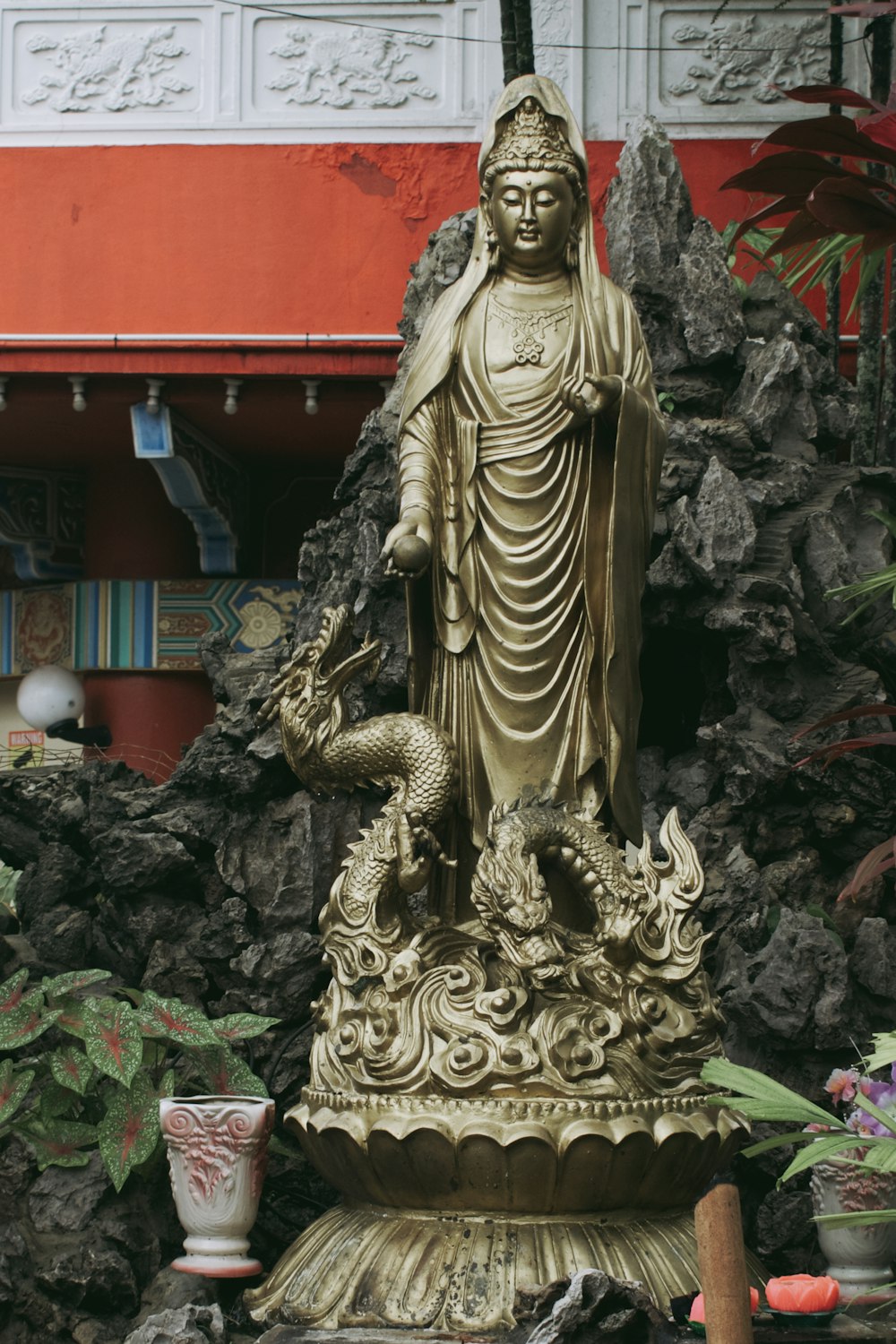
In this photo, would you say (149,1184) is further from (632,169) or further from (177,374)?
(632,169)

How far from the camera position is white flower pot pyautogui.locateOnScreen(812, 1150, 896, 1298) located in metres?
5.29

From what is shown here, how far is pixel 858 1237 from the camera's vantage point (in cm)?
529

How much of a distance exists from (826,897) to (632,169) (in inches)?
124

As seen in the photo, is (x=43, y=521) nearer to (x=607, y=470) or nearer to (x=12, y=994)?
(x=12, y=994)

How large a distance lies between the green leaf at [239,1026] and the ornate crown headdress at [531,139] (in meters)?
2.87

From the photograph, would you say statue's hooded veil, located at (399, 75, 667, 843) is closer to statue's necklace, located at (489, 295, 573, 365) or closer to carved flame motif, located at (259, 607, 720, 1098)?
statue's necklace, located at (489, 295, 573, 365)

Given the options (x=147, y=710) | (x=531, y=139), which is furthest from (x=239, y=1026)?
(x=147, y=710)

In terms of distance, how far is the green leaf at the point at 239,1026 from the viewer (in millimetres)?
6039

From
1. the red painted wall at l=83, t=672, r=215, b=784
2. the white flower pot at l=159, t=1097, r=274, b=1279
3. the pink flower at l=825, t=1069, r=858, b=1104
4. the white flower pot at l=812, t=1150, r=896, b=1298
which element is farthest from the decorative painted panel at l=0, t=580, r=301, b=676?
the white flower pot at l=812, t=1150, r=896, b=1298

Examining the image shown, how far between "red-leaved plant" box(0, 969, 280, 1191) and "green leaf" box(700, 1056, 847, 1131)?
3.16 metres

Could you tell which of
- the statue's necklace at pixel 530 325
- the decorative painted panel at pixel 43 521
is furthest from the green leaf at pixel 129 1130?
the decorative painted panel at pixel 43 521

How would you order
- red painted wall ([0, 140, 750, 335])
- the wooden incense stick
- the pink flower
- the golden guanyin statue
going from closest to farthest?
the wooden incense stick → the golden guanyin statue → the pink flower → red painted wall ([0, 140, 750, 335])

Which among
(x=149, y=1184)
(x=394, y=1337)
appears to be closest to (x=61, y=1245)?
(x=149, y=1184)

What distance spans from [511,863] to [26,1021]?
169cm
